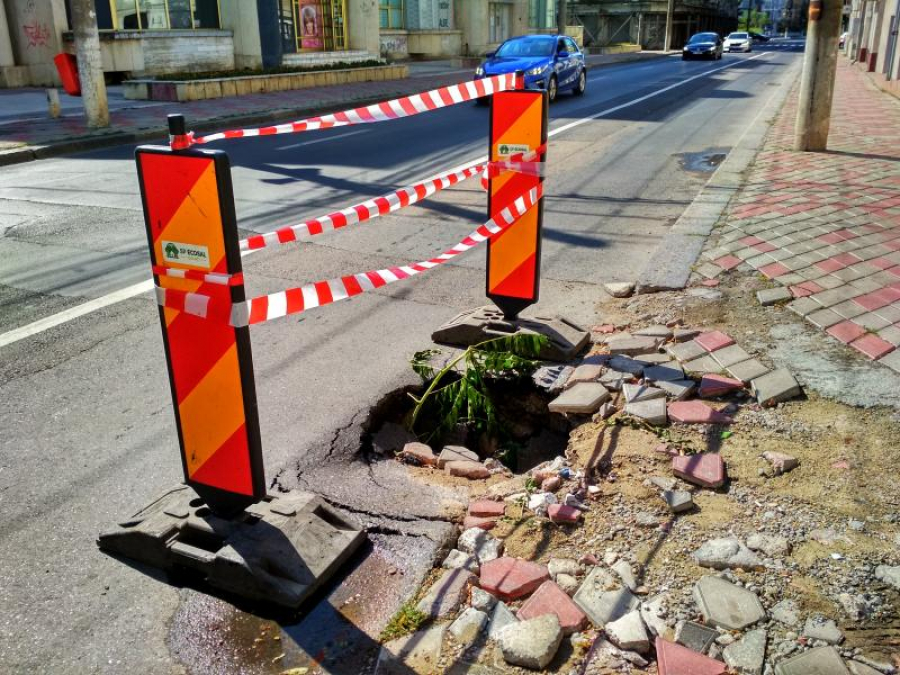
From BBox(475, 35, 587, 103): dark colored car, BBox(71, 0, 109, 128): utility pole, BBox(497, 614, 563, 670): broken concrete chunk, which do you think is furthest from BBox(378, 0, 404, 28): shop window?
BBox(497, 614, 563, 670): broken concrete chunk

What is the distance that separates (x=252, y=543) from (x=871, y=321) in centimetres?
390

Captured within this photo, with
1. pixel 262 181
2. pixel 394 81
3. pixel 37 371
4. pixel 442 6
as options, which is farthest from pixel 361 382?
pixel 442 6

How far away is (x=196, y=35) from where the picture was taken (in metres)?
25.3

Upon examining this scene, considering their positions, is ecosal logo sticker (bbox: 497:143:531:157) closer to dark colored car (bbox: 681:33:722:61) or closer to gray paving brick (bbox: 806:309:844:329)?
gray paving brick (bbox: 806:309:844:329)

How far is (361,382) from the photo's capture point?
4.71 m

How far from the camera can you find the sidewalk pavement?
1398cm

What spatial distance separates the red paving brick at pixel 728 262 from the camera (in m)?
6.30

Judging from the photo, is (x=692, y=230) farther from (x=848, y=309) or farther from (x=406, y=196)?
(x=406, y=196)

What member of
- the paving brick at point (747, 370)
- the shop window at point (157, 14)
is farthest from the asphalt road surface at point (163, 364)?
the shop window at point (157, 14)

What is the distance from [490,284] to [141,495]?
2461 mm

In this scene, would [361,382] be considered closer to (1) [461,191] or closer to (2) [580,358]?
(2) [580,358]

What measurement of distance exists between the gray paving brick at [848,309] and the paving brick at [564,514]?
2739 mm

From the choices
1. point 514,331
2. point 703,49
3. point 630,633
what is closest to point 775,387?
point 514,331

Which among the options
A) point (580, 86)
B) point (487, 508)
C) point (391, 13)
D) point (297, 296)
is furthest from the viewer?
point (391, 13)
